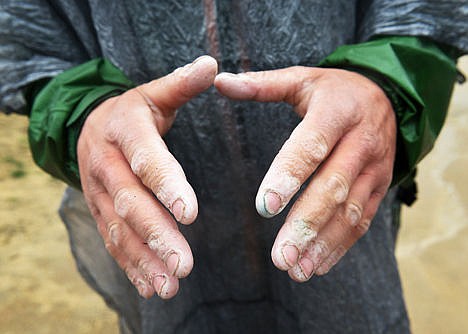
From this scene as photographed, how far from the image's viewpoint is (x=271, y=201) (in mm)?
577

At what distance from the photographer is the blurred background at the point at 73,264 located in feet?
6.24

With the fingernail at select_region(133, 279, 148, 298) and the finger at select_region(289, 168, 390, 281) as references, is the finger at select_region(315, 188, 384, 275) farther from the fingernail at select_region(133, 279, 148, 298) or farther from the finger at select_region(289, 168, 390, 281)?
the fingernail at select_region(133, 279, 148, 298)

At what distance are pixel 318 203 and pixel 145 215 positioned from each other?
20 cm

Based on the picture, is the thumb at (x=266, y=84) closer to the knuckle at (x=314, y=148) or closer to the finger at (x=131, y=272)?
the knuckle at (x=314, y=148)

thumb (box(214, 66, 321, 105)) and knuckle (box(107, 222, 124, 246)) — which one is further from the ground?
thumb (box(214, 66, 321, 105))

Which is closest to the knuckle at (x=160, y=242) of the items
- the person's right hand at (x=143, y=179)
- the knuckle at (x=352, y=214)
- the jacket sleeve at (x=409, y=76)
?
the person's right hand at (x=143, y=179)

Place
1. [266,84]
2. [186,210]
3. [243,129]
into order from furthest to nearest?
[243,129] → [266,84] → [186,210]

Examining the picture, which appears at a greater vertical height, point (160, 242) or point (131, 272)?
point (160, 242)

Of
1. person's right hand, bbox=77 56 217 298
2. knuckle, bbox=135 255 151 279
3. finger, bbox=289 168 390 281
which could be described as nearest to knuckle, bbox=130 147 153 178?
person's right hand, bbox=77 56 217 298

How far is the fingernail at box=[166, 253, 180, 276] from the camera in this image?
59 centimetres

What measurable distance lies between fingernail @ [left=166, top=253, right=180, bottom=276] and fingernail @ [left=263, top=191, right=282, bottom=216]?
0.37 ft

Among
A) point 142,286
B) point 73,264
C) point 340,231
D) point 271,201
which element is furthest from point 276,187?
point 73,264

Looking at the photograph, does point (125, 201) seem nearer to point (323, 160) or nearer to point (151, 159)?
point (151, 159)

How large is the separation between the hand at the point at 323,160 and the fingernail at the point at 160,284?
0.45 ft
